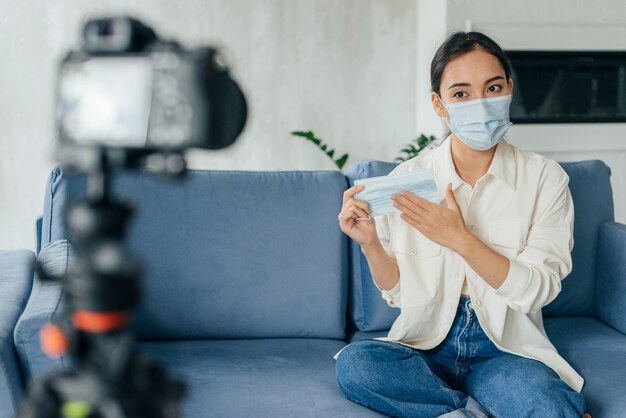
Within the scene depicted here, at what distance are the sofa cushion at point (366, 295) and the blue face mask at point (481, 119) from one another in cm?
35

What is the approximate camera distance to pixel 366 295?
193 cm

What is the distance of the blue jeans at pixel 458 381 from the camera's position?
1.43m

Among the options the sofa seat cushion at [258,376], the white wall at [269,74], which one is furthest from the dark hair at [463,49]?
the white wall at [269,74]

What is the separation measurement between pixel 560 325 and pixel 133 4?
2697 millimetres

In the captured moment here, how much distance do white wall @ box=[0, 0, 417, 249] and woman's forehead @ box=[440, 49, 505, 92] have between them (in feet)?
6.93

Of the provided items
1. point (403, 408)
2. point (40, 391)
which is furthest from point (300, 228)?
point (40, 391)

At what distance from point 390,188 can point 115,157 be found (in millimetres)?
1043

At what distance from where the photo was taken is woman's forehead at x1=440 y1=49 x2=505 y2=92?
1.63 meters

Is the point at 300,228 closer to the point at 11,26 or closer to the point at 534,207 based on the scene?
the point at 534,207

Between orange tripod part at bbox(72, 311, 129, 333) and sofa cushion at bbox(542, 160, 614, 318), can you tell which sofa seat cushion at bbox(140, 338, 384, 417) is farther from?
orange tripod part at bbox(72, 311, 129, 333)

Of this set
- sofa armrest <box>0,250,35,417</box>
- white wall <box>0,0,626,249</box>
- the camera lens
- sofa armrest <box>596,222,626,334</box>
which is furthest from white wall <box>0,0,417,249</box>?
the camera lens

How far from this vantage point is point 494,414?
4.81ft

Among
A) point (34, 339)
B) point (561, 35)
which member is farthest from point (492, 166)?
point (561, 35)

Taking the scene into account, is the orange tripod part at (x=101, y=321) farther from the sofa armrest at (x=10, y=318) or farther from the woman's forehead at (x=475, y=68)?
the woman's forehead at (x=475, y=68)
